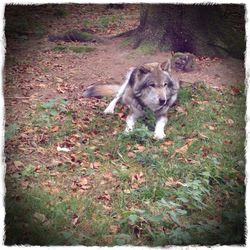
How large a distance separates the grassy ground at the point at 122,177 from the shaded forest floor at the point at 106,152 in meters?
0.01

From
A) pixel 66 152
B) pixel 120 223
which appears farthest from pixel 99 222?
pixel 66 152

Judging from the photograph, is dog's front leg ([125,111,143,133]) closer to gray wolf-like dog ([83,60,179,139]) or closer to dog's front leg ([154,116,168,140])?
gray wolf-like dog ([83,60,179,139])

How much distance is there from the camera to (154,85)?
23.1 feet

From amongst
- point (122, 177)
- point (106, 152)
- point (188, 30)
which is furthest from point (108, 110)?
point (188, 30)

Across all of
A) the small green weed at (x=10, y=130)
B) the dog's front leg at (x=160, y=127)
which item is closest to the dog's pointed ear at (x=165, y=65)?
the dog's front leg at (x=160, y=127)

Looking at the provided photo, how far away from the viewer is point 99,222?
4.45m

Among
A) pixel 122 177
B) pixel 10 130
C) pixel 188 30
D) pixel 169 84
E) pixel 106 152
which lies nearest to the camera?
pixel 122 177

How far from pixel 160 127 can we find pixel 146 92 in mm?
801

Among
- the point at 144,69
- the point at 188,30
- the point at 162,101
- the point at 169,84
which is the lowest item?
the point at 162,101

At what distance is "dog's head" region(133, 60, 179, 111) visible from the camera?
700cm

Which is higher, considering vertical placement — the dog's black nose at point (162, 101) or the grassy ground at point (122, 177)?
the dog's black nose at point (162, 101)

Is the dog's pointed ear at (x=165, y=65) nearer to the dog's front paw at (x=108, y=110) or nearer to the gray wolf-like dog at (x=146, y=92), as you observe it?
the gray wolf-like dog at (x=146, y=92)

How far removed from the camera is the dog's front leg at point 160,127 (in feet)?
21.2

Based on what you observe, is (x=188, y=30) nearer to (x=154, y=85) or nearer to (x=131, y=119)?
(x=154, y=85)
